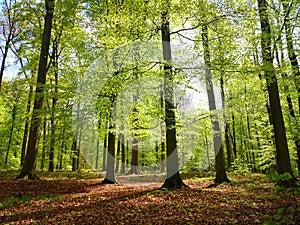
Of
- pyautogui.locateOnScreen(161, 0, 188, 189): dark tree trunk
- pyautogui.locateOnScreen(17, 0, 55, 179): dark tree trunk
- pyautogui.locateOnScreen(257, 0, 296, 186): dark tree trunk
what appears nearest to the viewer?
pyautogui.locateOnScreen(257, 0, 296, 186): dark tree trunk

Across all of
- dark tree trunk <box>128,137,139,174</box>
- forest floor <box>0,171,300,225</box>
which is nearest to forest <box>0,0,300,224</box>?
forest floor <box>0,171,300,225</box>

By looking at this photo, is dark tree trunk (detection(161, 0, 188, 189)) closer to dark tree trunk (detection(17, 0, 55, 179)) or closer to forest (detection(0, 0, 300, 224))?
forest (detection(0, 0, 300, 224))

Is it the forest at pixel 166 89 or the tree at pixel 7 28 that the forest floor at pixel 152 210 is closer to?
the forest at pixel 166 89

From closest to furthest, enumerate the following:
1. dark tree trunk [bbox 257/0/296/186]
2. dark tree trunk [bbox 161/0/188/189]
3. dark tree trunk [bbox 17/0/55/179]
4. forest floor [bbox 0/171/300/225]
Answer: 1. forest floor [bbox 0/171/300/225]
2. dark tree trunk [bbox 257/0/296/186]
3. dark tree trunk [bbox 161/0/188/189]
4. dark tree trunk [bbox 17/0/55/179]

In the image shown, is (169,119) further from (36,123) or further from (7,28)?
(7,28)

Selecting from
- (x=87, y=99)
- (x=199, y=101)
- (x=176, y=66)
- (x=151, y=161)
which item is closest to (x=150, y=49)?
(x=176, y=66)

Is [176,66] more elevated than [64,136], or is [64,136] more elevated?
[176,66]

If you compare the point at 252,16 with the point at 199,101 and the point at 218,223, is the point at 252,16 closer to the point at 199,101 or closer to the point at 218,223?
the point at 218,223

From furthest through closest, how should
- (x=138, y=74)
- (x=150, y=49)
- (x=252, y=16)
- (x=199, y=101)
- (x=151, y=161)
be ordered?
(x=151, y=161)
(x=199, y=101)
(x=150, y=49)
(x=138, y=74)
(x=252, y=16)

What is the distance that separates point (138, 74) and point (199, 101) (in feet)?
60.6

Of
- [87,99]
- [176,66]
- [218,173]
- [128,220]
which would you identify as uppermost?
[176,66]

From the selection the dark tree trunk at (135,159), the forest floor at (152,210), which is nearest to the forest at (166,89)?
the forest floor at (152,210)

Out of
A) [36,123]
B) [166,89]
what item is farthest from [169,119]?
[36,123]

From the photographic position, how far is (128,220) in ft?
18.7
